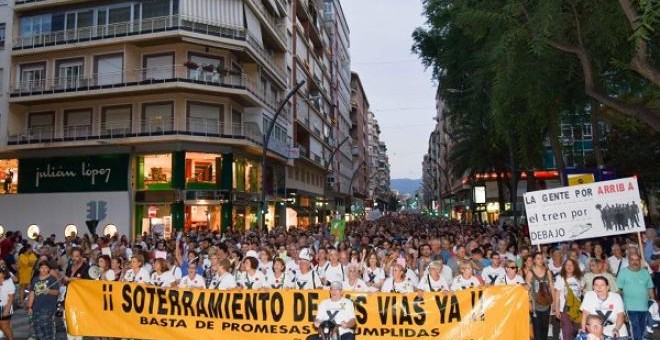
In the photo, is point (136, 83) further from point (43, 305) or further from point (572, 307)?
point (572, 307)

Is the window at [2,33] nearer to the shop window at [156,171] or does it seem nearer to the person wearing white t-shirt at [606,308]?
the shop window at [156,171]

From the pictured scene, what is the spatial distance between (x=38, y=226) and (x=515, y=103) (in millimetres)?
29585

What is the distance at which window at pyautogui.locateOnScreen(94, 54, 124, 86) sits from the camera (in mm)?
31703

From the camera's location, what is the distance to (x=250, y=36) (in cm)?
3312

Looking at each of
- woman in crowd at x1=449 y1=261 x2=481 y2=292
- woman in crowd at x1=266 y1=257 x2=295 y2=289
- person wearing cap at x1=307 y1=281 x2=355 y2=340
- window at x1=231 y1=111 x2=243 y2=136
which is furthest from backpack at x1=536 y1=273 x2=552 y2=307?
window at x1=231 y1=111 x2=243 y2=136

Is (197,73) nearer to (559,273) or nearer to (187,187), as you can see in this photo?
(187,187)

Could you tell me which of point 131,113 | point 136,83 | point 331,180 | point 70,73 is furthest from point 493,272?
point 331,180

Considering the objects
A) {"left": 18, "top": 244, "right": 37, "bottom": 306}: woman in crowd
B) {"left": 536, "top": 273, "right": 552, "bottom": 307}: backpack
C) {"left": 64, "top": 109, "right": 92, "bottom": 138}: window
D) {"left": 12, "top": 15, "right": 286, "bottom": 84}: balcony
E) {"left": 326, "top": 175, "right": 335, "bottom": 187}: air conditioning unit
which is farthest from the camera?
{"left": 326, "top": 175, "right": 335, "bottom": 187}: air conditioning unit

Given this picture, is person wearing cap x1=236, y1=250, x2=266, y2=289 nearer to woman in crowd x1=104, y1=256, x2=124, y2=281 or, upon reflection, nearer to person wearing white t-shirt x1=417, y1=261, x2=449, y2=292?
woman in crowd x1=104, y1=256, x2=124, y2=281

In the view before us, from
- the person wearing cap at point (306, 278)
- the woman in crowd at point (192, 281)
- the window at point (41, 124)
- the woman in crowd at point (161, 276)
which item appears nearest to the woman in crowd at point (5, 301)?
the woman in crowd at point (161, 276)

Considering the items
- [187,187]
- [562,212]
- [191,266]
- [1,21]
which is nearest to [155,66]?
[187,187]

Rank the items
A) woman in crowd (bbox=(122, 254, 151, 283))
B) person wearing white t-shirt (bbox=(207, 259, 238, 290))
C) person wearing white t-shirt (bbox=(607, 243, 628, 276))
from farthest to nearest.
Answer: person wearing white t-shirt (bbox=(607, 243, 628, 276))
woman in crowd (bbox=(122, 254, 151, 283))
person wearing white t-shirt (bbox=(207, 259, 238, 290))

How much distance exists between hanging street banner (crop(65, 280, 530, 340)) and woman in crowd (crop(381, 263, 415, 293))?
13.6 inches

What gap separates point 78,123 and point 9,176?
6.53 m
